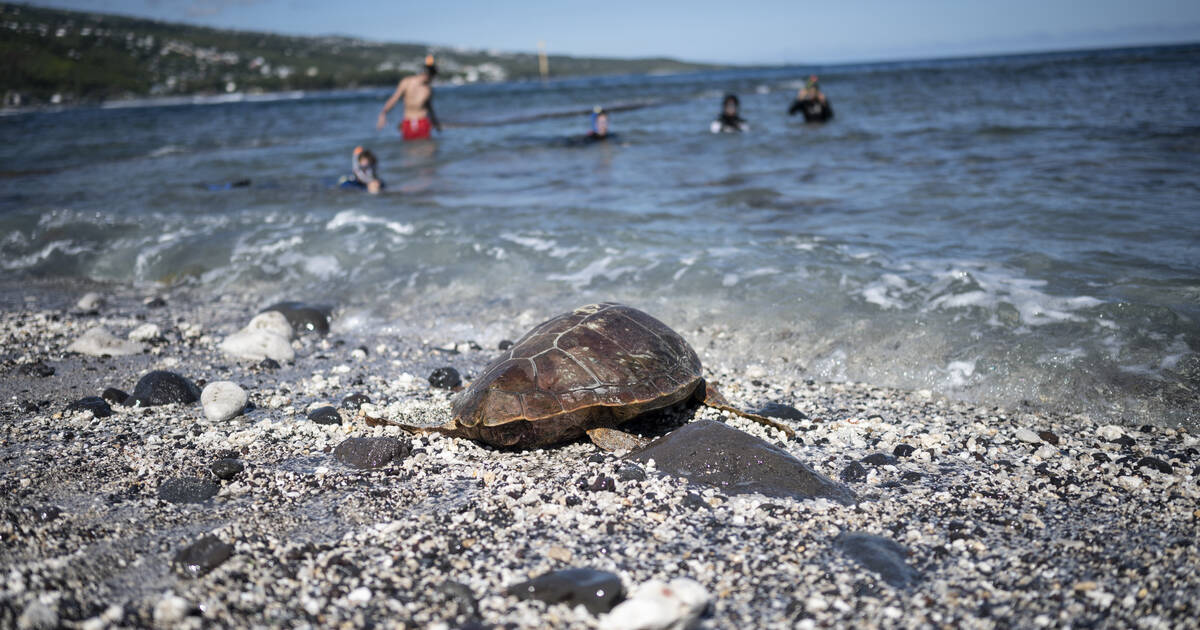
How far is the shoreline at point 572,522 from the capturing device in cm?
220

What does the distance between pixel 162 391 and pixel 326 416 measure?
1169 millimetres

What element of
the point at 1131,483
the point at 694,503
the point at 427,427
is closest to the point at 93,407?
the point at 427,427

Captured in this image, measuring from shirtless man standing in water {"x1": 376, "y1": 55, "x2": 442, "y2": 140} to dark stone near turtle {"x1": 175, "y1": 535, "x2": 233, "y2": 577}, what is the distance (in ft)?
51.0

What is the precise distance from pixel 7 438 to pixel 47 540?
155 centimetres

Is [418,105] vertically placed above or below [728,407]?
above

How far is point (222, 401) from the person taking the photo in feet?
13.0

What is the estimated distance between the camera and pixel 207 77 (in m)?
78.4

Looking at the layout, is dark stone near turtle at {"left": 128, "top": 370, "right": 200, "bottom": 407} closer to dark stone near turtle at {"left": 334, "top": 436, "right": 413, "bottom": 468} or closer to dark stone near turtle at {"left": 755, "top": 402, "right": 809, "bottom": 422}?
dark stone near turtle at {"left": 334, "top": 436, "right": 413, "bottom": 468}

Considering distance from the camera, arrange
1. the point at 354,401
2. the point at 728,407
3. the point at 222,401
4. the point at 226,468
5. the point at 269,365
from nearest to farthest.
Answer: the point at 226,468, the point at 728,407, the point at 222,401, the point at 354,401, the point at 269,365

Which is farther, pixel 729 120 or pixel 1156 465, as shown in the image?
pixel 729 120

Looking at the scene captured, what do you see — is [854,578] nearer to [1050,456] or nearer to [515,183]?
[1050,456]

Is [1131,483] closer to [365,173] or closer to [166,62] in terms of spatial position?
[365,173]

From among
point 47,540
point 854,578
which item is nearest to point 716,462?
point 854,578

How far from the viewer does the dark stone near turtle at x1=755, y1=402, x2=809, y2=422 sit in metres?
3.84
